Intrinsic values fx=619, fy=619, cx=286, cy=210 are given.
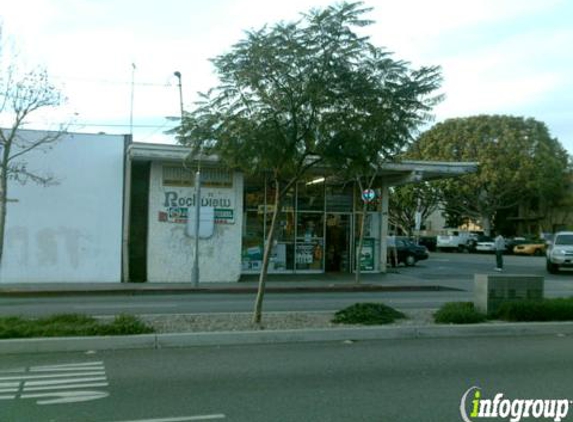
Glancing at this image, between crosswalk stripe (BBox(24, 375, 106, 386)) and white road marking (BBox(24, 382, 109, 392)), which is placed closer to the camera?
white road marking (BBox(24, 382, 109, 392))

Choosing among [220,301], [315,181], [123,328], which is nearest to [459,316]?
[123,328]

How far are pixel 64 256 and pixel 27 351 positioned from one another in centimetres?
1211

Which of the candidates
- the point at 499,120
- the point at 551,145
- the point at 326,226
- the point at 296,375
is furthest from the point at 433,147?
the point at 296,375

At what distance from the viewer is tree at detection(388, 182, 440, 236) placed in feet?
172

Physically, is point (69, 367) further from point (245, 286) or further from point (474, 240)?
point (474, 240)

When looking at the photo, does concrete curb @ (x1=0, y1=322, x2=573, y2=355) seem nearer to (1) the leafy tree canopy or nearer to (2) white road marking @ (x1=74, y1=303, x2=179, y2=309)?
(1) the leafy tree canopy

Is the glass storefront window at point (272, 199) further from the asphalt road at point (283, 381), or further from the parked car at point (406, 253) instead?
the asphalt road at point (283, 381)

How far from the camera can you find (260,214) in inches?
905

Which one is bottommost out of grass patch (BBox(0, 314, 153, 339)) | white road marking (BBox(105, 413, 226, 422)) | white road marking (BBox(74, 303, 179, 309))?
white road marking (BBox(74, 303, 179, 309))

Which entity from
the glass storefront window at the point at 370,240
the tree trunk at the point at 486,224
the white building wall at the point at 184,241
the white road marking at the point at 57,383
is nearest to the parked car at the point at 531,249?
the tree trunk at the point at 486,224

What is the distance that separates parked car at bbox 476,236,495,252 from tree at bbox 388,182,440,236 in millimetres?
5349

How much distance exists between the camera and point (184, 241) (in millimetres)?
20844

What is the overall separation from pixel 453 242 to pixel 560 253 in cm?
→ 2696

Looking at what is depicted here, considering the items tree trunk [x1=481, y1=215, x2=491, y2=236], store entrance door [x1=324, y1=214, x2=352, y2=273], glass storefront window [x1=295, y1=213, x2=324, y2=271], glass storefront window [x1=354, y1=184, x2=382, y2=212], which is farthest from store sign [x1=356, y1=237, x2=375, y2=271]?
tree trunk [x1=481, y1=215, x2=491, y2=236]
